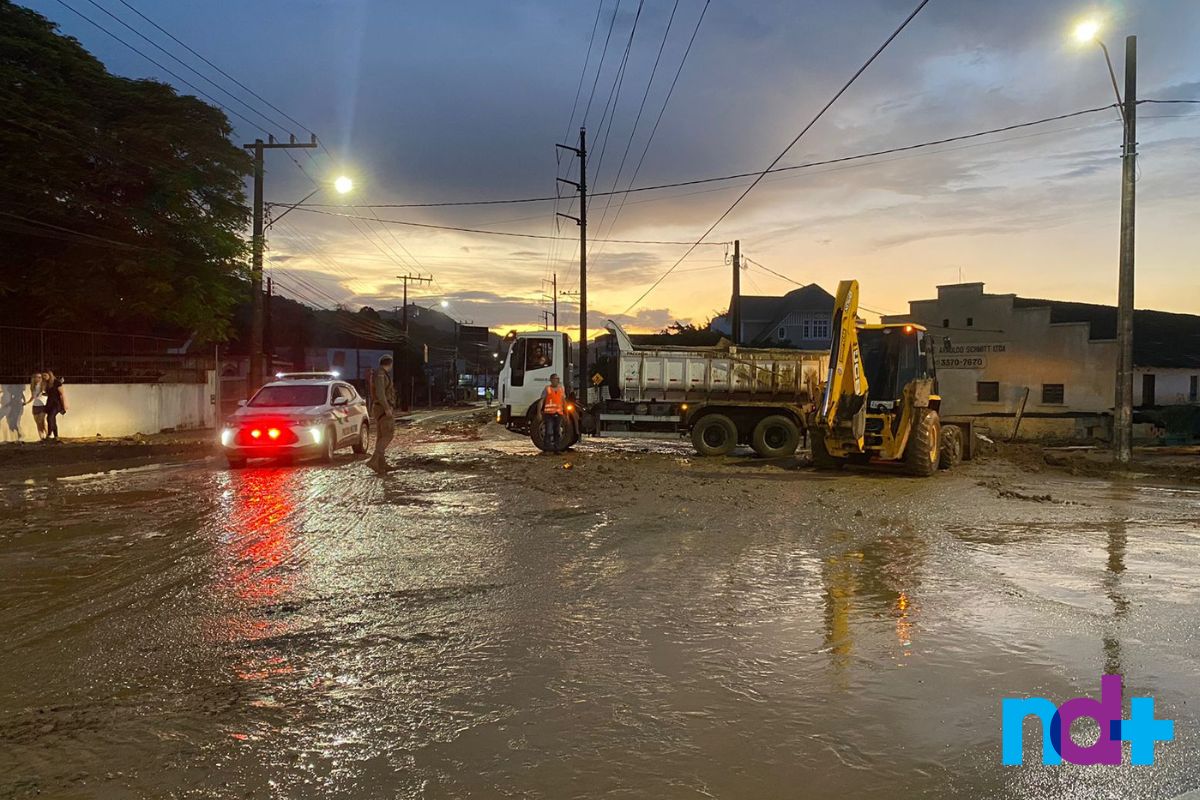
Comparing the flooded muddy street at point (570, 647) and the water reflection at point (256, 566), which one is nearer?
the flooded muddy street at point (570, 647)

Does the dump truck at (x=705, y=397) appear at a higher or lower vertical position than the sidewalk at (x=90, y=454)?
higher

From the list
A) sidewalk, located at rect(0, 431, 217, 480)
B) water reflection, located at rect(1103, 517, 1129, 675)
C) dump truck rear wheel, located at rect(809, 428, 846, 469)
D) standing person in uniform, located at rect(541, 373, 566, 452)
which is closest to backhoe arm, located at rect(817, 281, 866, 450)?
dump truck rear wheel, located at rect(809, 428, 846, 469)

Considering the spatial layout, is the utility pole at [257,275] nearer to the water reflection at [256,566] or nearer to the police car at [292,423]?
the police car at [292,423]

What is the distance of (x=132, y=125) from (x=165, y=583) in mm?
22306

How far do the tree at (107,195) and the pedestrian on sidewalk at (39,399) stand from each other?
3.76m

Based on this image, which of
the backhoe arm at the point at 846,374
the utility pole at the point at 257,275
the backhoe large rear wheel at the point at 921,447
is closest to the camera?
the backhoe arm at the point at 846,374

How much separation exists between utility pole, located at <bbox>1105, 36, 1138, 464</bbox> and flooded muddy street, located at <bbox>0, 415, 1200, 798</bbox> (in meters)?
7.91

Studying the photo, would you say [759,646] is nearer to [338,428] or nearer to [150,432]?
[338,428]

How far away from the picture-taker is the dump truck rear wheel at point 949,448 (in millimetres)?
17156

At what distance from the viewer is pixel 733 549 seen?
8406 mm

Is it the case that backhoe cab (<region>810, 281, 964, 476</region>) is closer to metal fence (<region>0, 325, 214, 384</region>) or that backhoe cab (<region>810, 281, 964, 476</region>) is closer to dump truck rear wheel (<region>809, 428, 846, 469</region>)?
dump truck rear wheel (<region>809, 428, 846, 469</region>)

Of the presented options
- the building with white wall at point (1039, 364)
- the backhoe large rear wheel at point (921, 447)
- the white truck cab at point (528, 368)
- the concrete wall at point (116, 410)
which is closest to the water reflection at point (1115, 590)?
the backhoe large rear wheel at point (921, 447)

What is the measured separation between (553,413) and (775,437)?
5.15m

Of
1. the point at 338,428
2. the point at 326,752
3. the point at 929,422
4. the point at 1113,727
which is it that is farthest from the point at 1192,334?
the point at 326,752
